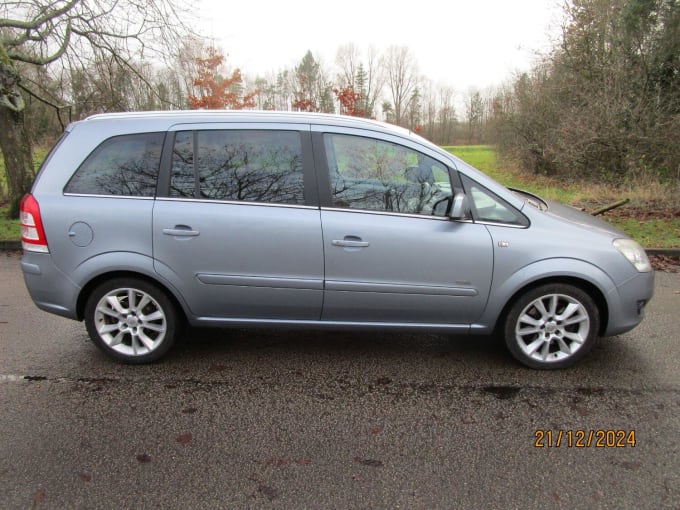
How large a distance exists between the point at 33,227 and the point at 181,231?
3.57 feet

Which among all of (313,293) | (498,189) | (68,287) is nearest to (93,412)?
(68,287)

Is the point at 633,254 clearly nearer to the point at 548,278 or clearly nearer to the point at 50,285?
the point at 548,278

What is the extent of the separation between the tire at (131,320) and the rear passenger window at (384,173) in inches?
63.7

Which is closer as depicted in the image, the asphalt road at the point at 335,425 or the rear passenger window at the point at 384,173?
the asphalt road at the point at 335,425

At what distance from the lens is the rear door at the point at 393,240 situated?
3.23 meters

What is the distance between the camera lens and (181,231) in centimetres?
326

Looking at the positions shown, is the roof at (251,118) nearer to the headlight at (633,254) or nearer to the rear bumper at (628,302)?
the headlight at (633,254)

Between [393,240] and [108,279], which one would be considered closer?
[393,240]

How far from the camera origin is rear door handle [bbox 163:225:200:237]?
10.7 feet

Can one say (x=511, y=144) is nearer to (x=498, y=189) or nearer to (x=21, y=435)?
(x=498, y=189)

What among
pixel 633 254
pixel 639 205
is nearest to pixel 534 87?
pixel 639 205
